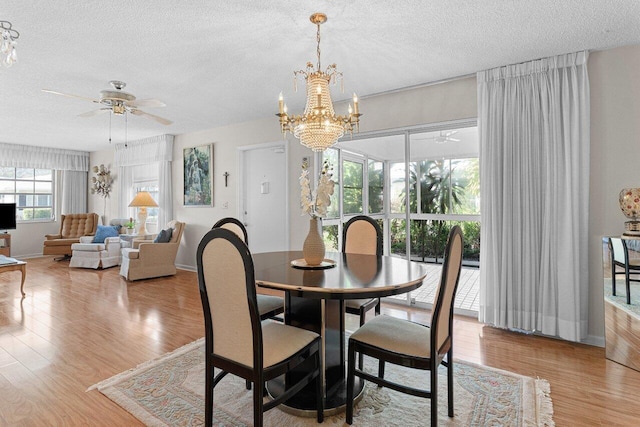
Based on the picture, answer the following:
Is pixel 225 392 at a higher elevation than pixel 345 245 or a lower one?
lower

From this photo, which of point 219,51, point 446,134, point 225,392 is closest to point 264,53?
point 219,51

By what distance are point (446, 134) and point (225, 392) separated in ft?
10.7

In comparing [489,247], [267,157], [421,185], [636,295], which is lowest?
[636,295]

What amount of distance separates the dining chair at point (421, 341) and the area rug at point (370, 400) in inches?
7.3

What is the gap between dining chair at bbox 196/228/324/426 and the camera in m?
1.48

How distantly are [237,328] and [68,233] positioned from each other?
7.81 meters

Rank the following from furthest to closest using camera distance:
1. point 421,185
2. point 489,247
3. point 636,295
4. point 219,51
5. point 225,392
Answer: point 421,185 < point 489,247 < point 219,51 < point 636,295 < point 225,392

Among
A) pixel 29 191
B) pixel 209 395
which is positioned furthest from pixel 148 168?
pixel 209 395

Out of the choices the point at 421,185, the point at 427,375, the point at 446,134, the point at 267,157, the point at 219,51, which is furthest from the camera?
the point at 267,157

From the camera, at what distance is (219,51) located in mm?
2893

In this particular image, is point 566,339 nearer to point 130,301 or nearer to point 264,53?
point 264,53

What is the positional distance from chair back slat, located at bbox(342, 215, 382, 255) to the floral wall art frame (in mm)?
3470

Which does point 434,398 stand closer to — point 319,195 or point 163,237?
point 319,195

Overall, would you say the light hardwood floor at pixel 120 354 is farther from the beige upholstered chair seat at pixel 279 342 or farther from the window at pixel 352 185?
the window at pixel 352 185
